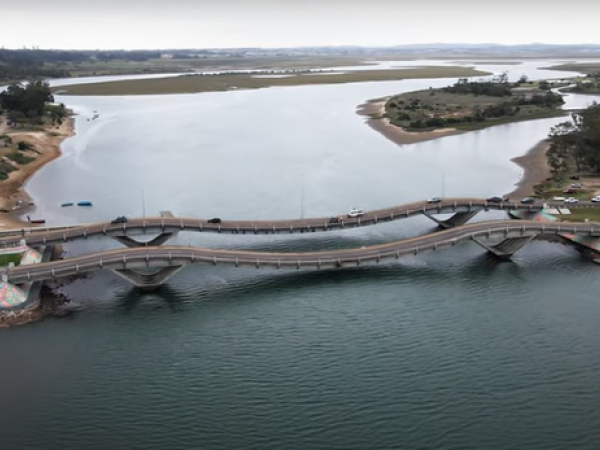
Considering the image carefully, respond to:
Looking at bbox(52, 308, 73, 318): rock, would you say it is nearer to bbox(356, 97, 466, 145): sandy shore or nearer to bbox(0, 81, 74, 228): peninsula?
bbox(0, 81, 74, 228): peninsula

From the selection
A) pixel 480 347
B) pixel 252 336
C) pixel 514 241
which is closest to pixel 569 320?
pixel 480 347

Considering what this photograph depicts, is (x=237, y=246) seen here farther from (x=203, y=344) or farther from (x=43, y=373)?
(x=43, y=373)

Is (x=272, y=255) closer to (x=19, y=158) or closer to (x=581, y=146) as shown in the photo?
(x=581, y=146)

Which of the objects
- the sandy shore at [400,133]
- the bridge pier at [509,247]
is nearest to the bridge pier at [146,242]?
the bridge pier at [509,247]

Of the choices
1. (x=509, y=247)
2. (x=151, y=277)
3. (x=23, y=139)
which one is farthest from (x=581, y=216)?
(x=23, y=139)

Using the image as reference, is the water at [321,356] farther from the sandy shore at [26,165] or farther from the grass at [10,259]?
the sandy shore at [26,165]

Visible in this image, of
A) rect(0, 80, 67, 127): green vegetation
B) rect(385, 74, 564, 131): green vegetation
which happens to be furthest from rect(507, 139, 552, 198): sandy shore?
rect(0, 80, 67, 127): green vegetation
